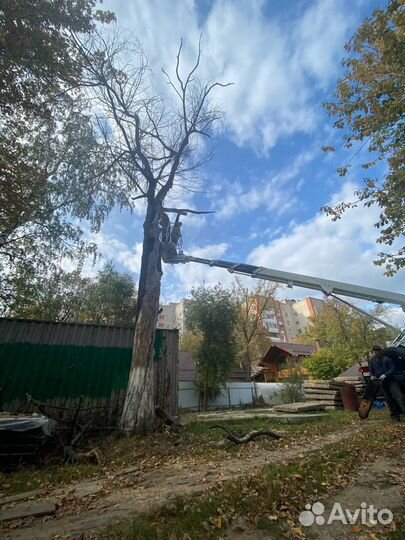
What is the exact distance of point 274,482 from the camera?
11.3ft

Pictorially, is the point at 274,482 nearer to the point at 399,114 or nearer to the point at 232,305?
the point at 399,114

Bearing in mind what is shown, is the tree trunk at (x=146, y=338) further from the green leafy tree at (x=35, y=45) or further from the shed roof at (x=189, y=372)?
the shed roof at (x=189, y=372)

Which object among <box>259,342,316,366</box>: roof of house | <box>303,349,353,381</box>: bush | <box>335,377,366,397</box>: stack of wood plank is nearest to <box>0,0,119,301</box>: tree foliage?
<box>335,377,366,397</box>: stack of wood plank

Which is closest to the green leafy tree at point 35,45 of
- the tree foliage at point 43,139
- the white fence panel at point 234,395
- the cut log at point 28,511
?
the tree foliage at point 43,139

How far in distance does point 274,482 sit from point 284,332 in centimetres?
7168

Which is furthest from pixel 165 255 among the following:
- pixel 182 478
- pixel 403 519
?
pixel 403 519

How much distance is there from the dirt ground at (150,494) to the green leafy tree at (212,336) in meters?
13.0

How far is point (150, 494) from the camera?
3.67 metres

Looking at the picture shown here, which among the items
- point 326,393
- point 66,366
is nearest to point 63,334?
point 66,366

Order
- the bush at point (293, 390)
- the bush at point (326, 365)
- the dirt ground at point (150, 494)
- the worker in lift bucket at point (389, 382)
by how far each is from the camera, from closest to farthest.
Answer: the dirt ground at point (150, 494) → the worker in lift bucket at point (389, 382) → the bush at point (293, 390) → the bush at point (326, 365)

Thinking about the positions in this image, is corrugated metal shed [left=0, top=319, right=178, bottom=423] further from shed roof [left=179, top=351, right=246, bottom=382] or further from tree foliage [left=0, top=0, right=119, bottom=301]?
shed roof [left=179, top=351, right=246, bottom=382]

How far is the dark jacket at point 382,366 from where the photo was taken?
7.47 m

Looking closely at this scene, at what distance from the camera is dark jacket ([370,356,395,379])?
7.47 meters

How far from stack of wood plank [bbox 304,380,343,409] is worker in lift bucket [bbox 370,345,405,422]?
4.64 metres
